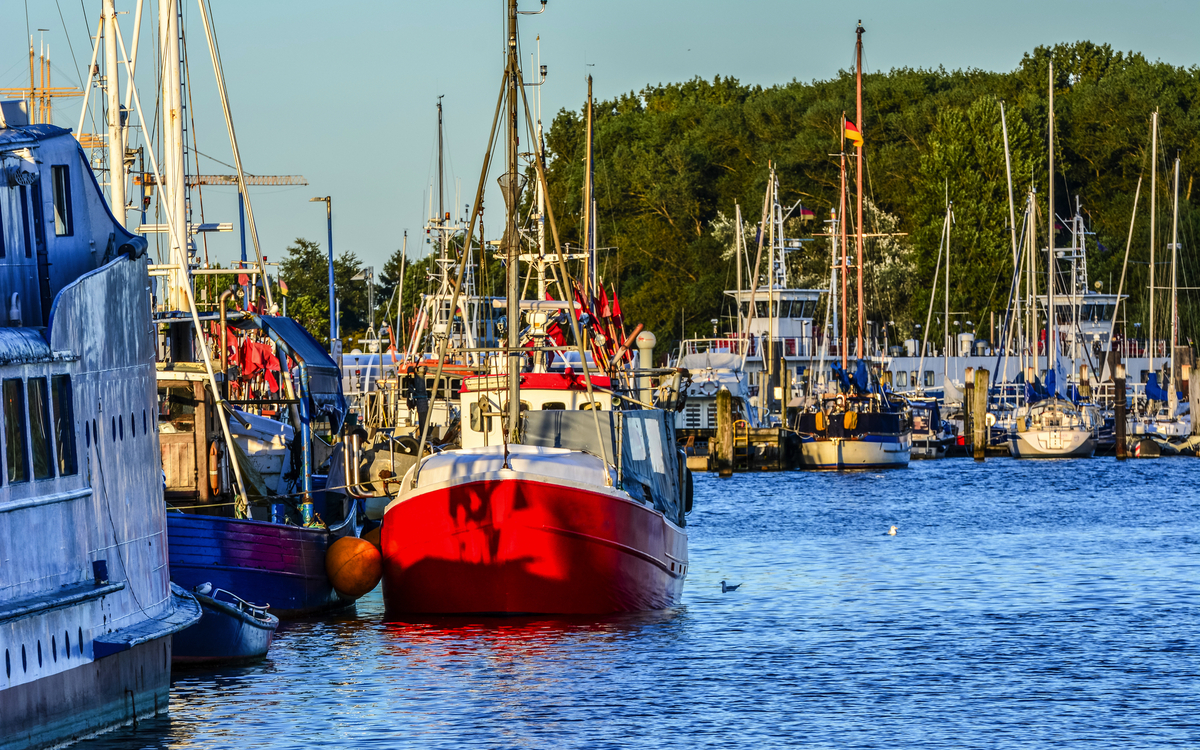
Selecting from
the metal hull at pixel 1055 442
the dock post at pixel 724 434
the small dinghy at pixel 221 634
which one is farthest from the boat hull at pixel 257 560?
the metal hull at pixel 1055 442

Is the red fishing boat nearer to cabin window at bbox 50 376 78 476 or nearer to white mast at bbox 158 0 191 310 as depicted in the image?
white mast at bbox 158 0 191 310

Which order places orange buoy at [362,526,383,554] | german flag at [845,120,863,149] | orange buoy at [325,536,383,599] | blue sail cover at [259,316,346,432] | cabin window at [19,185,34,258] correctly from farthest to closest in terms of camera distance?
german flag at [845,120,863,149]
blue sail cover at [259,316,346,432]
orange buoy at [362,526,383,554]
orange buoy at [325,536,383,599]
cabin window at [19,185,34,258]

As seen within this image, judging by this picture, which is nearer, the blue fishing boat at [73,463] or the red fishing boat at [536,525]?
the blue fishing boat at [73,463]

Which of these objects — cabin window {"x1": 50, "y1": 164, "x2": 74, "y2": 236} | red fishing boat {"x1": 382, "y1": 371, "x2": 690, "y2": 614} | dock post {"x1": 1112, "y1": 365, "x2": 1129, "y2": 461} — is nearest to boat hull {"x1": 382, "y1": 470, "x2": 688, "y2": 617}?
red fishing boat {"x1": 382, "y1": 371, "x2": 690, "y2": 614}

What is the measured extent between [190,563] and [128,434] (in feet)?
22.9

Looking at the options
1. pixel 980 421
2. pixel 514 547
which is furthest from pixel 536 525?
pixel 980 421

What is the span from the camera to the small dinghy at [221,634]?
2186 cm

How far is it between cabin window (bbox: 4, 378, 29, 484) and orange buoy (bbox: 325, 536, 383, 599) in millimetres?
12152

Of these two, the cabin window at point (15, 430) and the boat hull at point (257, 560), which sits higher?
the cabin window at point (15, 430)

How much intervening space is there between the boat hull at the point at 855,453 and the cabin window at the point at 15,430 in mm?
60662

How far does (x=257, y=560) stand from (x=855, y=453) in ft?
167

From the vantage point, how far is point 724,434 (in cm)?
7144

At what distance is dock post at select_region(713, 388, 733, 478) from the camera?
7044 cm

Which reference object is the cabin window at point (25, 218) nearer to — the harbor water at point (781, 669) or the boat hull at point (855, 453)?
the harbor water at point (781, 669)
